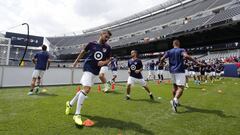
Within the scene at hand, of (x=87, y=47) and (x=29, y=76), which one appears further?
(x=29, y=76)

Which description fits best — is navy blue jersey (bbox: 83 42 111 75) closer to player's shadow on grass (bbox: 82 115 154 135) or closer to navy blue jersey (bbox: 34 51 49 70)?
player's shadow on grass (bbox: 82 115 154 135)

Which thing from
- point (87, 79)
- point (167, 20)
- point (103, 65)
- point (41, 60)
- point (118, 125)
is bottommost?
point (118, 125)

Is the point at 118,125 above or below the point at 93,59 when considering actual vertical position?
below

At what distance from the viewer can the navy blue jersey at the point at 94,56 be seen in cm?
575

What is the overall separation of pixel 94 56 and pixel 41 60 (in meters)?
5.49

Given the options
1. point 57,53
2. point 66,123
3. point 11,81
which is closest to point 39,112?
point 66,123

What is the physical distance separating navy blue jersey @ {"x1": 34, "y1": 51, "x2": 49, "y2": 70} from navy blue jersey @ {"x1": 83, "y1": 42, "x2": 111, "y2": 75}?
529cm

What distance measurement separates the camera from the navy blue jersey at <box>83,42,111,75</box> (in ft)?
18.9

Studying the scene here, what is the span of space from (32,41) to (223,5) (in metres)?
54.4

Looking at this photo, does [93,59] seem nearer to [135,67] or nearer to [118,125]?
[118,125]

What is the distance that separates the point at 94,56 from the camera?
582cm

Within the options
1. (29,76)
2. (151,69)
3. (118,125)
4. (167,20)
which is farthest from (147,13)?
(118,125)

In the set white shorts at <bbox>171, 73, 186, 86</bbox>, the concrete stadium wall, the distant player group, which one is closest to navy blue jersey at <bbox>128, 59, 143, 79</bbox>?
the distant player group

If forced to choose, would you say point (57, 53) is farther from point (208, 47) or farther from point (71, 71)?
point (71, 71)
